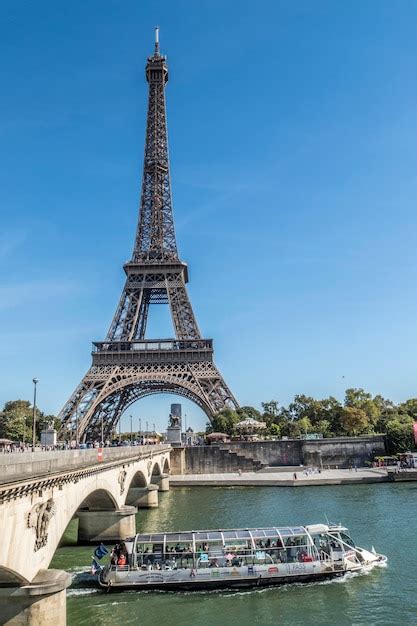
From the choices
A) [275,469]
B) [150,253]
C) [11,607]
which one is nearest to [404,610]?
[11,607]

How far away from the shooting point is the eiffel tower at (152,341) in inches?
3086

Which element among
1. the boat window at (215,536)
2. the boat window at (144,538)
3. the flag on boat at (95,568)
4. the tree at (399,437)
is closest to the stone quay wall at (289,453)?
the tree at (399,437)

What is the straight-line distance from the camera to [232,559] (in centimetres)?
2566

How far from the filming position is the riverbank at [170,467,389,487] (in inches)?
2393

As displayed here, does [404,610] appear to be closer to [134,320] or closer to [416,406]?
[134,320]

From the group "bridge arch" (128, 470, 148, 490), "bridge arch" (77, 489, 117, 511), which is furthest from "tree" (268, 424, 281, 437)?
"bridge arch" (77, 489, 117, 511)

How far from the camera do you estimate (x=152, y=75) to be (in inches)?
4048

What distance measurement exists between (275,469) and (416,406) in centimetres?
4323

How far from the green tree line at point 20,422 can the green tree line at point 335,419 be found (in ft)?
91.1

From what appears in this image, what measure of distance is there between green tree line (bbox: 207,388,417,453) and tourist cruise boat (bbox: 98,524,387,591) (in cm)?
5230

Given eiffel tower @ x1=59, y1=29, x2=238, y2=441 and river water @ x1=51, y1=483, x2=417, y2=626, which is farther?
eiffel tower @ x1=59, y1=29, x2=238, y2=441

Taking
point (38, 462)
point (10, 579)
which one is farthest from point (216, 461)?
point (10, 579)

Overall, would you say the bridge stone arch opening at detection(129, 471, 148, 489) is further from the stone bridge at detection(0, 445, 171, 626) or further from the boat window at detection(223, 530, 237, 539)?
the stone bridge at detection(0, 445, 171, 626)

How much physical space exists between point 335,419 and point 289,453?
86.5 feet
